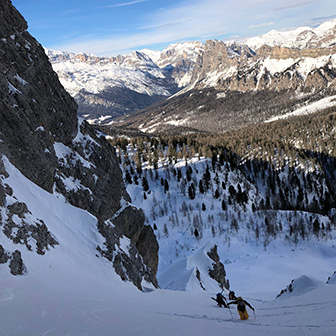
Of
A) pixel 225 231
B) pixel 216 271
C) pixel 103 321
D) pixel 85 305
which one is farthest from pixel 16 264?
pixel 225 231

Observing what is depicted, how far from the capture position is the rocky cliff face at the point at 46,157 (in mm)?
20281

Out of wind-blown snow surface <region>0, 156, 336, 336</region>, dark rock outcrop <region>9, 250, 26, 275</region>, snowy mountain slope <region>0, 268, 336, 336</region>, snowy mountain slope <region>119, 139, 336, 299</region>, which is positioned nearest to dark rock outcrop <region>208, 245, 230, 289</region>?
snowy mountain slope <region>119, 139, 336, 299</region>

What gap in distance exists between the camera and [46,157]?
94.2 ft

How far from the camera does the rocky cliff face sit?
20.3 metres

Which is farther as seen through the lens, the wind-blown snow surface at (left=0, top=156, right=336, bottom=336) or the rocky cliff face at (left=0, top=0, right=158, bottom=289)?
the rocky cliff face at (left=0, top=0, right=158, bottom=289)

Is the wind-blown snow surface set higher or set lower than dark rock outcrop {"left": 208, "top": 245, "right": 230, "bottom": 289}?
higher

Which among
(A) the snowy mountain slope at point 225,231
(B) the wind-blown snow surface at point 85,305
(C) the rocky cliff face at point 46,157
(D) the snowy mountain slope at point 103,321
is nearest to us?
(D) the snowy mountain slope at point 103,321

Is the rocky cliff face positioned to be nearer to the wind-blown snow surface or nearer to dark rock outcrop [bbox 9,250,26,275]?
dark rock outcrop [bbox 9,250,26,275]

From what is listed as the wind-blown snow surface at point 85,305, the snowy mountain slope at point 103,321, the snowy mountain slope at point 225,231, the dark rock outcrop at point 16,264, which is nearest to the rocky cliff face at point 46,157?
the dark rock outcrop at point 16,264

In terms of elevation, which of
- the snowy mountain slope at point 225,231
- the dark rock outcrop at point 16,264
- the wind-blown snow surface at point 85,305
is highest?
the dark rock outcrop at point 16,264

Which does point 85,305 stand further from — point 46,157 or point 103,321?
point 46,157

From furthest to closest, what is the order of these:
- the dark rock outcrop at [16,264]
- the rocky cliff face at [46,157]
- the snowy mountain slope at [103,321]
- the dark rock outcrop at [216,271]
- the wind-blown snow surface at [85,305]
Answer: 1. the dark rock outcrop at [216,271]
2. the rocky cliff face at [46,157]
3. the dark rock outcrop at [16,264]
4. the wind-blown snow surface at [85,305]
5. the snowy mountain slope at [103,321]

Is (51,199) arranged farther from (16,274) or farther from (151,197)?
(151,197)

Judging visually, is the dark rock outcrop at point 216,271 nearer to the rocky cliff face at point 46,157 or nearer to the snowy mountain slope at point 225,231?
the snowy mountain slope at point 225,231
